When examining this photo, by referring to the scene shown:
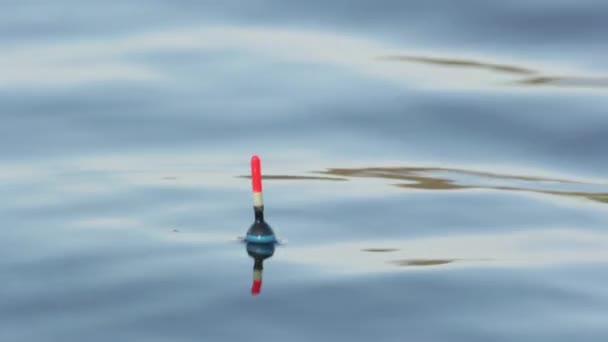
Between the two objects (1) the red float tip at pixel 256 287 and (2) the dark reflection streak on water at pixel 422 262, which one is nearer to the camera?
(1) the red float tip at pixel 256 287

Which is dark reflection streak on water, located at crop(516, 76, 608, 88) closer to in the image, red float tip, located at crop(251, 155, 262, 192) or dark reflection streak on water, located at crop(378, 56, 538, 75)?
dark reflection streak on water, located at crop(378, 56, 538, 75)

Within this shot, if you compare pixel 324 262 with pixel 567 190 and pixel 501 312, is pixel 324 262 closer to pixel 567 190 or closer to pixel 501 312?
pixel 501 312

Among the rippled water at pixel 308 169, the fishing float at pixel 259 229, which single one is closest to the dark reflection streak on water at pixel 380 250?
the rippled water at pixel 308 169

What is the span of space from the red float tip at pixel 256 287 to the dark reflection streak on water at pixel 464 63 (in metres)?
2.36

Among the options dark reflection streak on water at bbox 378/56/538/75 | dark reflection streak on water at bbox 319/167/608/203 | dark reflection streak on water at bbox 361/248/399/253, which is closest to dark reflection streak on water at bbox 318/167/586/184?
dark reflection streak on water at bbox 319/167/608/203

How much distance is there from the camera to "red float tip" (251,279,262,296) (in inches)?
160

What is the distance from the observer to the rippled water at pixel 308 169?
3.98 meters

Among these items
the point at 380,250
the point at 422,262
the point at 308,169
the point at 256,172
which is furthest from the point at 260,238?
the point at 308,169

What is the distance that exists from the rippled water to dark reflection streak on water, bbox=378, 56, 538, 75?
0.01 metres

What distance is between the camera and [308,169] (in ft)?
17.3

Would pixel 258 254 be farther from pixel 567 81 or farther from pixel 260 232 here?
pixel 567 81

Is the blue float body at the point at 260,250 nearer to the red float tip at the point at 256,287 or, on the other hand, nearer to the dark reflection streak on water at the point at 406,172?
the red float tip at the point at 256,287

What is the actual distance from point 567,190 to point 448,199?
16.4 inches

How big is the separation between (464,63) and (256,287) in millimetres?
2472
